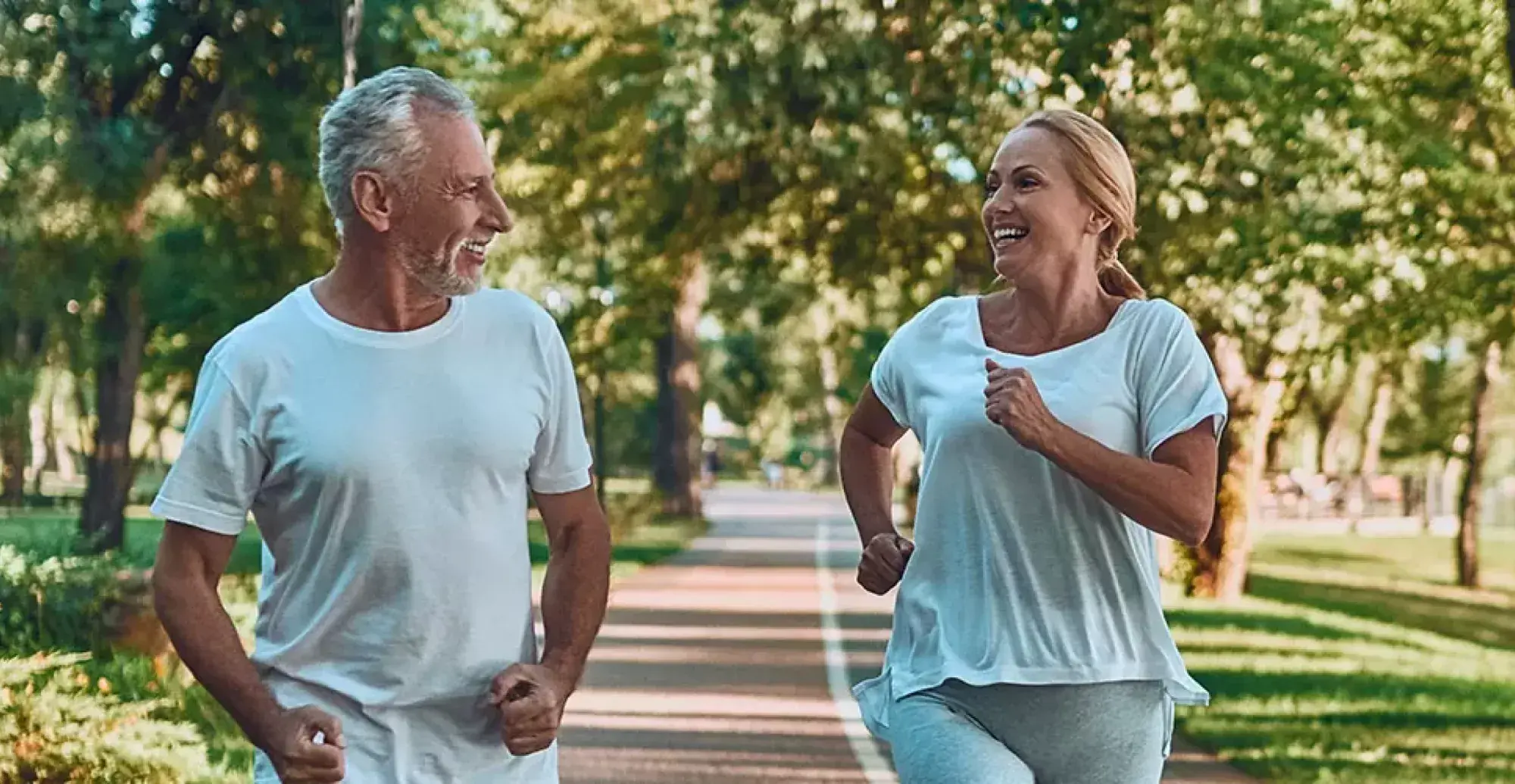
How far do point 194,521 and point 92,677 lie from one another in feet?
25.1

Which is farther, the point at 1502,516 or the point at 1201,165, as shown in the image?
the point at 1502,516

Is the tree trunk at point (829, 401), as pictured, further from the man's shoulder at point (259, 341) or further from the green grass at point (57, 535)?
the man's shoulder at point (259, 341)

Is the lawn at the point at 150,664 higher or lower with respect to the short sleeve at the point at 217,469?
lower

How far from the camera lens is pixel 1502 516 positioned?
Result: 253ft

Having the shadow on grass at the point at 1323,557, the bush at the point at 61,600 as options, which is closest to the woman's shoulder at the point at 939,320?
the bush at the point at 61,600

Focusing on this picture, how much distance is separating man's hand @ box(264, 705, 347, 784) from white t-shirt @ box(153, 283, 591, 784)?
0.06 meters

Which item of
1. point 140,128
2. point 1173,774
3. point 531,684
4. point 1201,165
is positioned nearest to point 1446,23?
point 1201,165

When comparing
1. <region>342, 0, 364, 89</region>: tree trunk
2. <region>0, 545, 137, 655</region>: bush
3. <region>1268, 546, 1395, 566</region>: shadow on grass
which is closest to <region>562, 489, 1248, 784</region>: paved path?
<region>0, 545, 137, 655</region>: bush

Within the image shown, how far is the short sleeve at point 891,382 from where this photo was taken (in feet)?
14.8

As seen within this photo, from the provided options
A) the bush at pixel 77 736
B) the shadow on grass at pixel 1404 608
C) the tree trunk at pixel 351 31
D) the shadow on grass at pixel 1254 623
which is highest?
the tree trunk at pixel 351 31

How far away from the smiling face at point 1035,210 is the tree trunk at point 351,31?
12.7 meters

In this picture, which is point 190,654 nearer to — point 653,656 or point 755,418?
point 653,656

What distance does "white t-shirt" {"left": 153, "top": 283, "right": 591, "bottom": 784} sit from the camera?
12.0 ft

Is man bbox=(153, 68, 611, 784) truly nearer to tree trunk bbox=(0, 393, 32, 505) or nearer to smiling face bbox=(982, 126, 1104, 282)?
smiling face bbox=(982, 126, 1104, 282)
